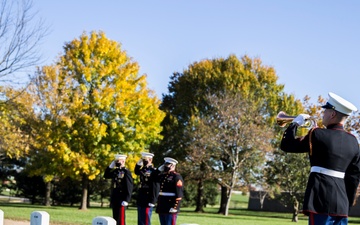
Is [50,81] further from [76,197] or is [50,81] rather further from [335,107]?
[335,107]

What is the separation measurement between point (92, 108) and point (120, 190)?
1882cm

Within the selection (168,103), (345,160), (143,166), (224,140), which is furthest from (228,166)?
(345,160)

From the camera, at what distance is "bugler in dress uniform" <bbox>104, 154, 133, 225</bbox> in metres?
14.8

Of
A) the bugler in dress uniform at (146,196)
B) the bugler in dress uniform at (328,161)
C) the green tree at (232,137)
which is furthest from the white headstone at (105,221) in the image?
the green tree at (232,137)

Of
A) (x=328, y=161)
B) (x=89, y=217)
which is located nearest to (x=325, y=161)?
(x=328, y=161)

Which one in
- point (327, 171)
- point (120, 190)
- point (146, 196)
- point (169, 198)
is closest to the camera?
point (327, 171)

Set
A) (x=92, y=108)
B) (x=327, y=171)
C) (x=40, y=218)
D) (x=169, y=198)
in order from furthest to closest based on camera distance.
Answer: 1. (x=92, y=108)
2. (x=169, y=198)
3. (x=327, y=171)
4. (x=40, y=218)

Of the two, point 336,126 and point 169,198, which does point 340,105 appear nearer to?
point 336,126

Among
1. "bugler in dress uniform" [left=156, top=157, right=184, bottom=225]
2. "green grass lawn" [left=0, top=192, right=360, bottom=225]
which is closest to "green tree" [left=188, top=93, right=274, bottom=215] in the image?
"green grass lawn" [left=0, top=192, right=360, bottom=225]

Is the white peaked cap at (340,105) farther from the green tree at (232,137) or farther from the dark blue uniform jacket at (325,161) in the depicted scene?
the green tree at (232,137)

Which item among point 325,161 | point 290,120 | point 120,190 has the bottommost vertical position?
point 325,161

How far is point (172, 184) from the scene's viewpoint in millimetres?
13430

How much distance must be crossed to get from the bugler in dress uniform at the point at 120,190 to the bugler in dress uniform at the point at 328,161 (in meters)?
8.76

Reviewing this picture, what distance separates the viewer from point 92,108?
33500mm
